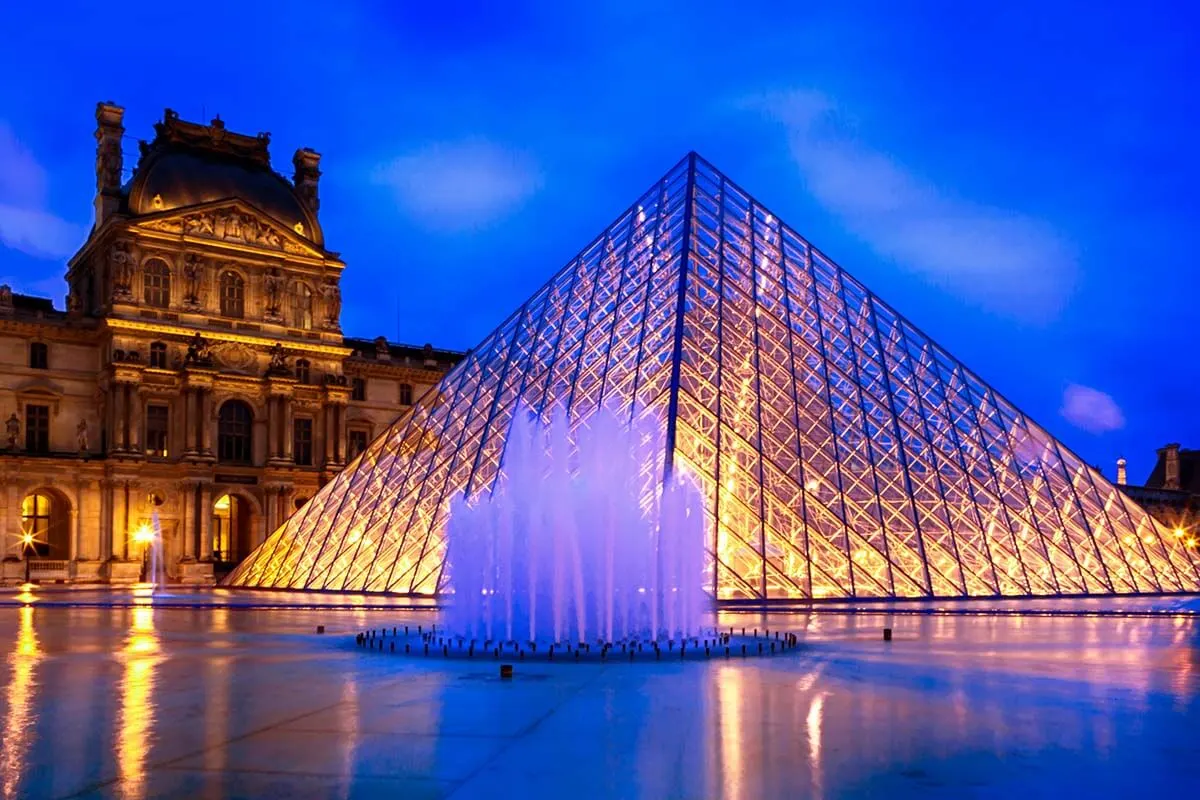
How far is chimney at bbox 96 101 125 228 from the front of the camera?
48.3 m

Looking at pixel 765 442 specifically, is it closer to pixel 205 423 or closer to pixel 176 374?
pixel 205 423

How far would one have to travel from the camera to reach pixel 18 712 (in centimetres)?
902

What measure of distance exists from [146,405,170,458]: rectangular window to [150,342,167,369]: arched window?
1.62 metres

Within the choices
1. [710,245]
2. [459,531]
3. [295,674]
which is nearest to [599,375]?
[710,245]

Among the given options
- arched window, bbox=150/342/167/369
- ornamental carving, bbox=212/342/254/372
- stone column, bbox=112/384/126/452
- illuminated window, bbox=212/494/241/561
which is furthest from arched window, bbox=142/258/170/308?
illuminated window, bbox=212/494/241/561

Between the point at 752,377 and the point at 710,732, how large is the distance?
18.9 metres

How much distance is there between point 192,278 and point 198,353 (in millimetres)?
2951

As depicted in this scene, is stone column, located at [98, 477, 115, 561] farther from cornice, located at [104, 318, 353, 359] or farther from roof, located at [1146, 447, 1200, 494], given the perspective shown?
roof, located at [1146, 447, 1200, 494]

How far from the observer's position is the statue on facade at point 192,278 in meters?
46.9

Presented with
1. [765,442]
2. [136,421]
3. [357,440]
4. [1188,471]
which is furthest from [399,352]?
[1188,471]

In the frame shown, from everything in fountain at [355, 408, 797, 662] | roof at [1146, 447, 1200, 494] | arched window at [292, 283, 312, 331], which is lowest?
fountain at [355, 408, 797, 662]

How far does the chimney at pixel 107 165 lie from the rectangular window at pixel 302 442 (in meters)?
11.2

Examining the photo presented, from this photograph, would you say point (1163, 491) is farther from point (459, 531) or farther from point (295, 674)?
point (295, 674)

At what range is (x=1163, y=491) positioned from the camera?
196 ft
